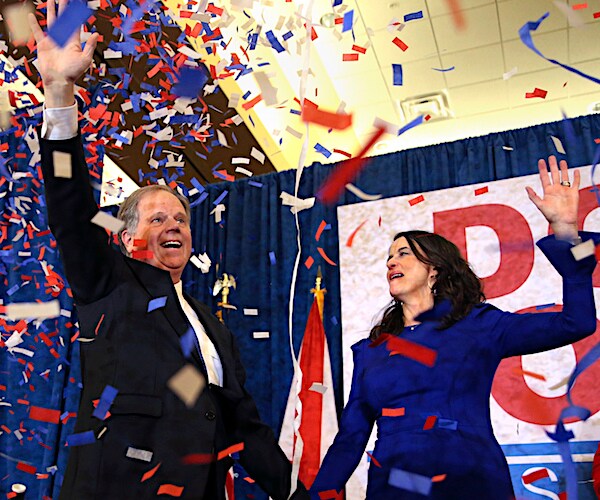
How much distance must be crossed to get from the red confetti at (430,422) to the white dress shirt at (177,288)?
51 centimetres

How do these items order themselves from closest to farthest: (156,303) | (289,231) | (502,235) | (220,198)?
(156,303), (502,235), (289,231), (220,198)

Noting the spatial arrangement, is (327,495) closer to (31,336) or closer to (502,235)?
(502,235)

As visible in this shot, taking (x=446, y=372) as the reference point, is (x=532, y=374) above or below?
below

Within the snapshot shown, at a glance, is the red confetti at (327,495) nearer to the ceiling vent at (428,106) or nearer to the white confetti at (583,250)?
the white confetti at (583,250)

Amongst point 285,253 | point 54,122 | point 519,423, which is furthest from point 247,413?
point 285,253

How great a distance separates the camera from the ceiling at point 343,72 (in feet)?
12.4

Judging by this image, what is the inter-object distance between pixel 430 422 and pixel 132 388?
730 mm

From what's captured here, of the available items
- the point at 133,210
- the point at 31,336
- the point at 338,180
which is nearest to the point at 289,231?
the point at 338,180

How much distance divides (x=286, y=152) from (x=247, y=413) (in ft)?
12.5

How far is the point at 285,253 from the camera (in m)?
4.19

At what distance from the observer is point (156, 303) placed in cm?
155

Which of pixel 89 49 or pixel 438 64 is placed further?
pixel 438 64

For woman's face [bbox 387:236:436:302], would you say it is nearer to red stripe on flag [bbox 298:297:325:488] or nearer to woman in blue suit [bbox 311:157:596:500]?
woman in blue suit [bbox 311:157:596:500]

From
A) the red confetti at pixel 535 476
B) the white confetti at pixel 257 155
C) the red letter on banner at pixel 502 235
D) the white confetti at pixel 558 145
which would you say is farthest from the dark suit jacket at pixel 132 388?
the white confetti at pixel 257 155
